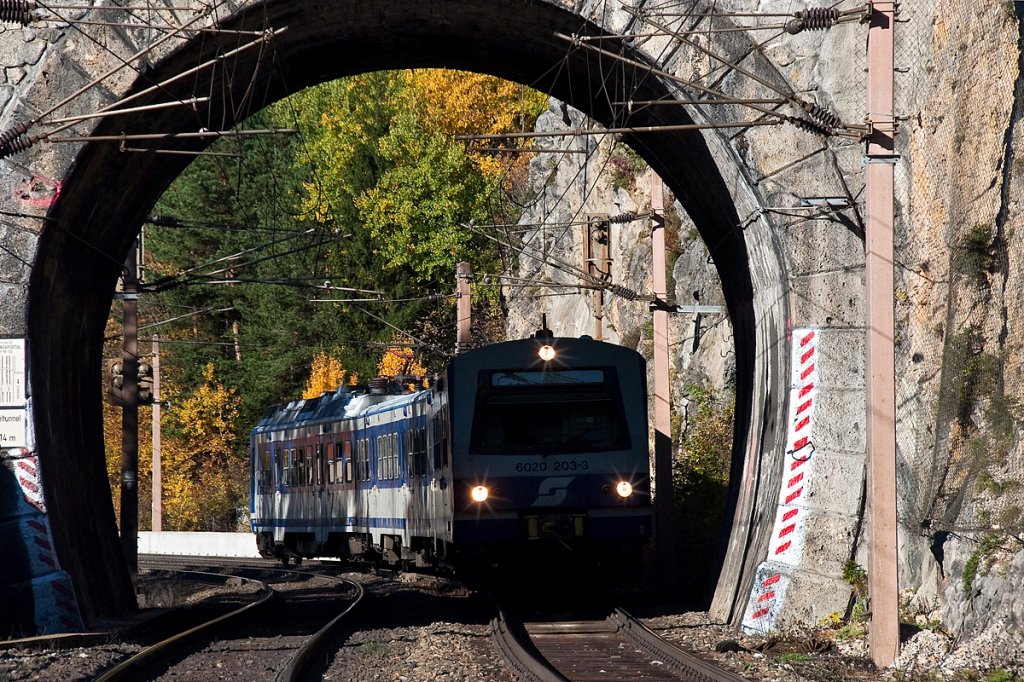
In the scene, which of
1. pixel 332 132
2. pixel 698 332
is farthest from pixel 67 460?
pixel 332 132

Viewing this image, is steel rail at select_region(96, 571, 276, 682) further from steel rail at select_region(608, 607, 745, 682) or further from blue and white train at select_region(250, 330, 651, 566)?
steel rail at select_region(608, 607, 745, 682)

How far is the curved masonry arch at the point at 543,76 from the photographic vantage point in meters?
15.9

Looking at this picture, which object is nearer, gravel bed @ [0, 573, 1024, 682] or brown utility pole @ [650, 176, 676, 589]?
gravel bed @ [0, 573, 1024, 682]

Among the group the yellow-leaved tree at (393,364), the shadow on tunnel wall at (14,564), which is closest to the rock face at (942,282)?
the shadow on tunnel wall at (14,564)

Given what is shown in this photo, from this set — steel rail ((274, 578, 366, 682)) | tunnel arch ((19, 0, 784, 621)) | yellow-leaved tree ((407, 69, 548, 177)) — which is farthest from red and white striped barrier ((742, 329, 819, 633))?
yellow-leaved tree ((407, 69, 548, 177))

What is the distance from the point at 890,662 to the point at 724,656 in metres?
1.82

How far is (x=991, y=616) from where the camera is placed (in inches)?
480

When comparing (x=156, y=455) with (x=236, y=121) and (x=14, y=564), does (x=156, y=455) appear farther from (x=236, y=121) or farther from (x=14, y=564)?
(x=14, y=564)

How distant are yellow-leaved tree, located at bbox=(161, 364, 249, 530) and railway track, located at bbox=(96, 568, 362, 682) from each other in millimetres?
37004

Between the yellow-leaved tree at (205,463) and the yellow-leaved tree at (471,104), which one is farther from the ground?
the yellow-leaved tree at (471,104)

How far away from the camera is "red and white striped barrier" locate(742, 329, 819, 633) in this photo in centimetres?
1571

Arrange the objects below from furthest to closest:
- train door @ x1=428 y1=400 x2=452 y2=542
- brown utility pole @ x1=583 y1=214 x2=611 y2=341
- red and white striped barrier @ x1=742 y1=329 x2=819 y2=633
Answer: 1. brown utility pole @ x1=583 y1=214 x2=611 y2=341
2. train door @ x1=428 y1=400 x2=452 y2=542
3. red and white striped barrier @ x1=742 y1=329 x2=819 y2=633

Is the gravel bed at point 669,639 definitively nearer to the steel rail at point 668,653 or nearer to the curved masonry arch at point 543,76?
the steel rail at point 668,653

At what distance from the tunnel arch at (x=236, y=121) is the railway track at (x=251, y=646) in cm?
163
